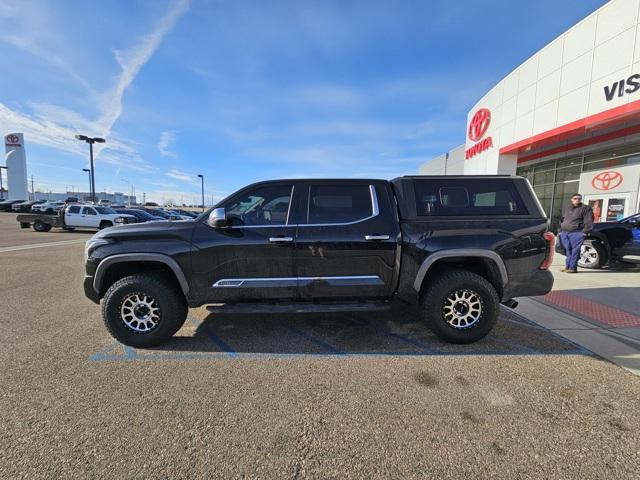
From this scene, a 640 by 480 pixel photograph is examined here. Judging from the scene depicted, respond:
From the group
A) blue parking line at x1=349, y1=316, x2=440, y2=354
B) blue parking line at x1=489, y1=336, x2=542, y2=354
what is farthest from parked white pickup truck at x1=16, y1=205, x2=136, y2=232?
blue parking line at x1=489, y1=336, x2=542, y2=354

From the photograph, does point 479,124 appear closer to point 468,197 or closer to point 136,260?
point 468,197

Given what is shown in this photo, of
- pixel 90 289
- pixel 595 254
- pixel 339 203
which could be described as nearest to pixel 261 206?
pixel 339 203

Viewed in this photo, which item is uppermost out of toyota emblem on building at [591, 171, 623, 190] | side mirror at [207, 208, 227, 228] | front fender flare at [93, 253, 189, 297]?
toyota emblem on building at [591, 171, 623, 190]

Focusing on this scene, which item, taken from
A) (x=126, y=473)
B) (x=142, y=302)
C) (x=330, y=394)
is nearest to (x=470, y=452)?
(x=330, y=394)

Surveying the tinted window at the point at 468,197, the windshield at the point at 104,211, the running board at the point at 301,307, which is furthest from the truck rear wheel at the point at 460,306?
the windshield at the point at 104,211

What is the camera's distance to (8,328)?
383 cm

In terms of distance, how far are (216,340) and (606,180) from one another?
1544cm

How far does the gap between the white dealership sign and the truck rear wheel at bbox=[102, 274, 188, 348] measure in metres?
77.0

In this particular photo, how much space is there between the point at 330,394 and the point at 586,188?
15604 mm

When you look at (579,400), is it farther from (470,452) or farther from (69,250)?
(69,250)

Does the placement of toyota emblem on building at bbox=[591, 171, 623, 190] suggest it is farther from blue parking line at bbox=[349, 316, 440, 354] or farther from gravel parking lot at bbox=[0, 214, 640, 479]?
blue parking line at bbox=[349, 316, 440, 354]

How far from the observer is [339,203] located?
Result: 357cm

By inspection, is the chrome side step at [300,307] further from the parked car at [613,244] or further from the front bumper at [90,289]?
the parked car at [613,244]

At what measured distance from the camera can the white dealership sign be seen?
57.3 m
